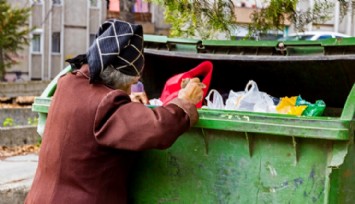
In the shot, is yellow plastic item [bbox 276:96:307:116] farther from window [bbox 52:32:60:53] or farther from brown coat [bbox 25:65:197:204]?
window [bbox 52:32:60:53]

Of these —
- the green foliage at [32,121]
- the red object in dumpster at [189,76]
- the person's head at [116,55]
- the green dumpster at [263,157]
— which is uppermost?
the person's head at [116,55]

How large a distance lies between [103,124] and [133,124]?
148 mm

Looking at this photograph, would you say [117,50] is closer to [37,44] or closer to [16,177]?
[16,177]

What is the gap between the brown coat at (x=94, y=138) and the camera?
261 cm

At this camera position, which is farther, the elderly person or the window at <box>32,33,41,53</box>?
the window at <box>32,33,41,53</box>

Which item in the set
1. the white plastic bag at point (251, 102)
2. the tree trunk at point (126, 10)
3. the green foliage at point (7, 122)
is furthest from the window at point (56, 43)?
the white plastic bag at point (251, 102)

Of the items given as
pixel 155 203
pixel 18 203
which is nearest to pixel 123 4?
pixel 18 203

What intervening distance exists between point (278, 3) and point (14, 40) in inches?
510

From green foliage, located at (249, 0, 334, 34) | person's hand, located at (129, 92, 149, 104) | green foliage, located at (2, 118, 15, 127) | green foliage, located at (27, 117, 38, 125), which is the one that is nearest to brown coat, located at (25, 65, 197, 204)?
person's hand, located at (129, 92, 149, 104)

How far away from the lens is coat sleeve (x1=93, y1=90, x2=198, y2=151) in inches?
102

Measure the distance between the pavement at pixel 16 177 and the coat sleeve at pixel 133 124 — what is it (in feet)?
8.60

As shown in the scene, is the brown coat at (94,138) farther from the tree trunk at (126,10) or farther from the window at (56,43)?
the window at (56,43)

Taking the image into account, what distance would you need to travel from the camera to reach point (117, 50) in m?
2.73

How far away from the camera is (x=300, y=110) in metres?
3.08
